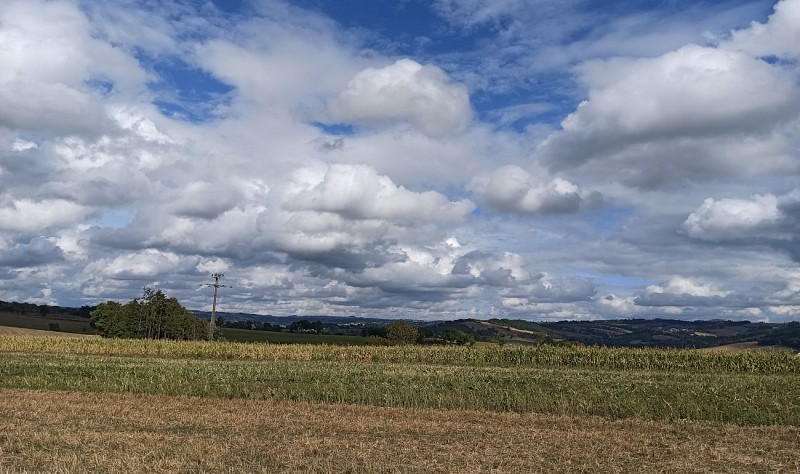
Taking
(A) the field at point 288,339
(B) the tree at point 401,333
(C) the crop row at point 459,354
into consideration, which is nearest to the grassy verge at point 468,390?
(C) the crop row at point 459,354

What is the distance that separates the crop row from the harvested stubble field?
74.1 feet

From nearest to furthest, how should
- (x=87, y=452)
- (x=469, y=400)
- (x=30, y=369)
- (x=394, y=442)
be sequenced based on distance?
1. (x=87, y=452)
2. (x=394, y=442)
3. (x=469, y=400)
4. (x=30, y=369)

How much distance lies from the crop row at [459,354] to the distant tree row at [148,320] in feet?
157

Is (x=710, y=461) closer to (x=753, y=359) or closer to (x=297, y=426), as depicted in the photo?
(x=297, y=426)

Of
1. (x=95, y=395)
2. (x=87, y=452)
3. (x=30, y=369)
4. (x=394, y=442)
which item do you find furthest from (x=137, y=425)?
(x=30, y=369)

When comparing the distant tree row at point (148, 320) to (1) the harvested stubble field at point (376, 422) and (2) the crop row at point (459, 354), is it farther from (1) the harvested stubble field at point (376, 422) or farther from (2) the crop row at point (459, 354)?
(1) the harvested stubble field at point (376, 422)

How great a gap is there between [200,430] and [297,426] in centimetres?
275

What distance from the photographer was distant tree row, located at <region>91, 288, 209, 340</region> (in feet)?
383

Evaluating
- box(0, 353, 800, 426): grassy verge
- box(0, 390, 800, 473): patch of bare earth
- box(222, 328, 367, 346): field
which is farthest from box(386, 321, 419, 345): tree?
box(0, 390, 800, 473): patch of bare earth

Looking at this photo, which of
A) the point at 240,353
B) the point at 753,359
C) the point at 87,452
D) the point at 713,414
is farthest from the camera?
the point at 240,353

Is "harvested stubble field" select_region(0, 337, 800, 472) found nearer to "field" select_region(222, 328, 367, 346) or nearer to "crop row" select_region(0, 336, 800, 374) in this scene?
"crop row" select_region(0, 336, 800, 374)

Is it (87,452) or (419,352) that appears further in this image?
(419,352)

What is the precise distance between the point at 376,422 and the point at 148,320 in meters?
110

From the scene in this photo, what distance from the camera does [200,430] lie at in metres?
17.5
